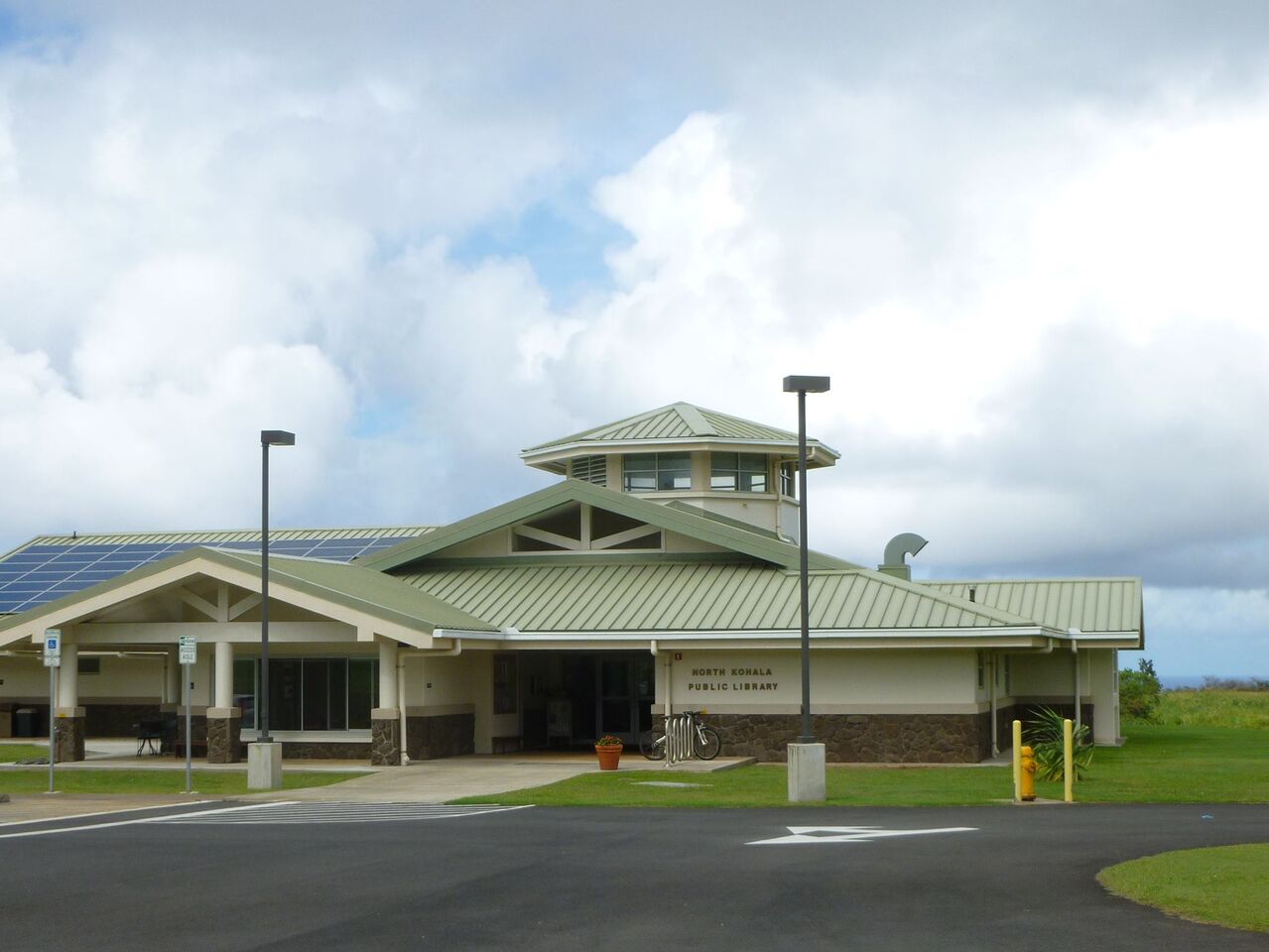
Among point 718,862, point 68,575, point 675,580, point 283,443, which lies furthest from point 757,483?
point 718,862

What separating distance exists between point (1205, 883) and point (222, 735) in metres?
22.5

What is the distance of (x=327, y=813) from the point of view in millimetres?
21734

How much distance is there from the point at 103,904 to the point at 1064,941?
738 centimetres

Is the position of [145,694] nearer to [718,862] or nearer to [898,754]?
[898,754]

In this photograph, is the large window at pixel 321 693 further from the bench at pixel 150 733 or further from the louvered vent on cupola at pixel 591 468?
the louvered vent on cupola at pixel 591 468

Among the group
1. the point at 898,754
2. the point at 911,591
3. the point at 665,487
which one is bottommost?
the point at 898,754

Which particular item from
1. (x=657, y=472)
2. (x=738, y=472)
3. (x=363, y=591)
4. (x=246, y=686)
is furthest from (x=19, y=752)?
(x=738, y=472)

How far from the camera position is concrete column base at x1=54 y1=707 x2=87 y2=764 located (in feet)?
107

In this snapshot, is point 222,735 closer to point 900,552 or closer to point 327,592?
point 327,592

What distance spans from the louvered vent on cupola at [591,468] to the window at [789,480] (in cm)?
443

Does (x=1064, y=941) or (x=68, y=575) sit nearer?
(x=1064, y=941)

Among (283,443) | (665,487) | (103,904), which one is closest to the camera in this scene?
(103,904)

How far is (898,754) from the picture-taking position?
30672 mm

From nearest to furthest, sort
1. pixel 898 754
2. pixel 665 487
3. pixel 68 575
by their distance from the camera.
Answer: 1. pixel 898 754
2. pixel 665 487
3. pixel 68 575
